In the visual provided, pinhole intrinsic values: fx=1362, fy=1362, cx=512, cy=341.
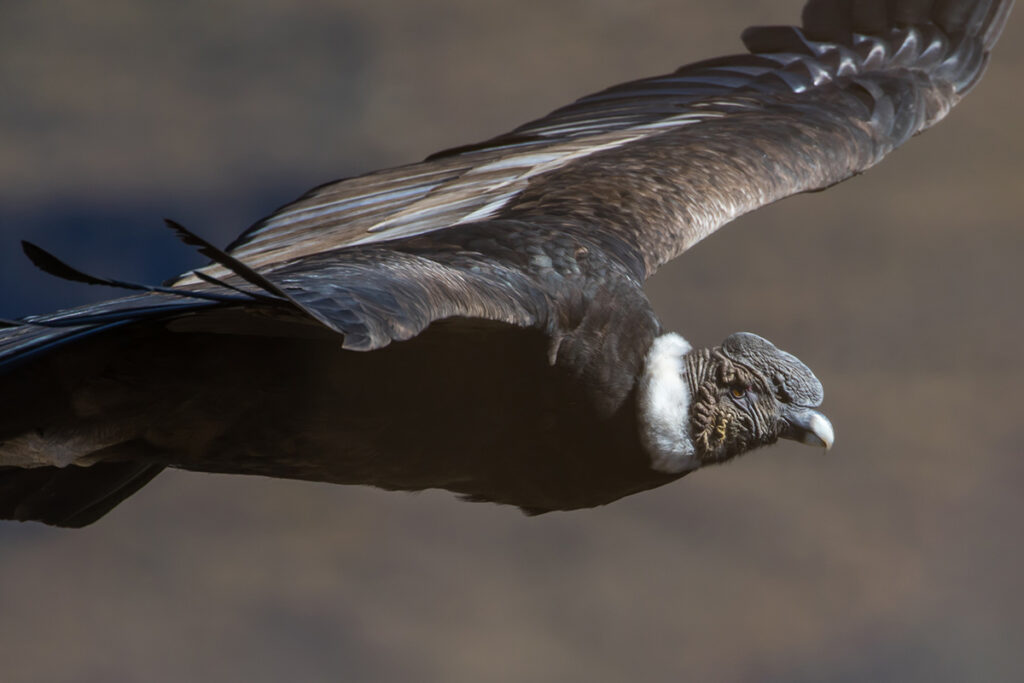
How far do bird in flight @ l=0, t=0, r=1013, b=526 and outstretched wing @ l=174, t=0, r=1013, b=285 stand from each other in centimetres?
2

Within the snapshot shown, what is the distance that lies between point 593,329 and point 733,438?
0.49 metres

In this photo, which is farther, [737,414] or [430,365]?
[737,414]

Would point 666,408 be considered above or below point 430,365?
below

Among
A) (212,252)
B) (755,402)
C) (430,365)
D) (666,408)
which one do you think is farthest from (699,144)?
(212,252)

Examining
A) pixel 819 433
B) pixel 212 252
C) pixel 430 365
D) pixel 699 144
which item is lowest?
pixel 819 433

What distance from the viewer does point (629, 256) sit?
10.2 feet

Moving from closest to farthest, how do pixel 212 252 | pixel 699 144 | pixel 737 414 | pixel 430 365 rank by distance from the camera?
pixel 212 252 → pixel 430 365 → pixel 737 414 → pixel 699 144

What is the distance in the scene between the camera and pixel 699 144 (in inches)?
156

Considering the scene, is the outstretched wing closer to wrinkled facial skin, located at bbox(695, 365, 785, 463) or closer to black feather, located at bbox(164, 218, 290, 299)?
wrinkled facial skin, located at bbox(695, 365, 785, 463)

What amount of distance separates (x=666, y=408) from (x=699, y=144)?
136 centimetres

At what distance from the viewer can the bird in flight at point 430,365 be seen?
84.4 inches

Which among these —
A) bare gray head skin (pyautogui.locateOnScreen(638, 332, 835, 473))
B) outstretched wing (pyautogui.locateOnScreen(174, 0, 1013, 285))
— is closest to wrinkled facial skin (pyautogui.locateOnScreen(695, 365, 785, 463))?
bare gray head skin (pyautogui.locateOnScreen(638, 332, 835, 473))

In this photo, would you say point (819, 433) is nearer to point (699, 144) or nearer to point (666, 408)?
point (666, 408)

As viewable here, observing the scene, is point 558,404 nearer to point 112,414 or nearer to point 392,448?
point 392,448
